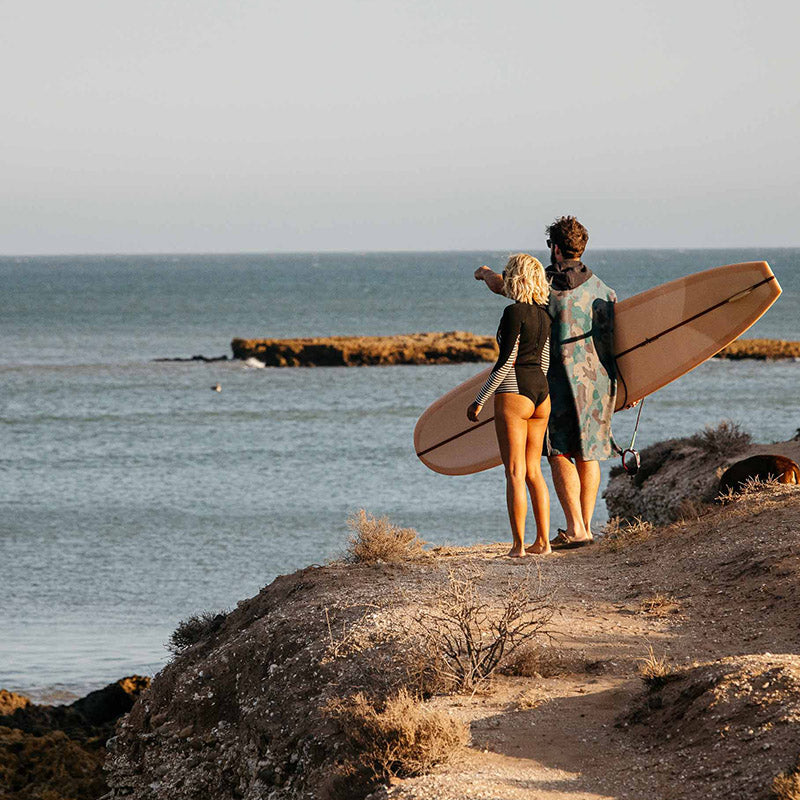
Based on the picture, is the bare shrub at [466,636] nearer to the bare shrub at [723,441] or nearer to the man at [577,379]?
the man at [577,379]

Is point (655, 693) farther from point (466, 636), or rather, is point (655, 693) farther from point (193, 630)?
point (193, 630)

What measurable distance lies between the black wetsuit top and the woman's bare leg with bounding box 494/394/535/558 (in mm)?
70

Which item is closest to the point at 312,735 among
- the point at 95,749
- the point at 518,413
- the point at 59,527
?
the point at 518,413

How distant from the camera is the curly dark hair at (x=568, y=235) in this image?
920 cm

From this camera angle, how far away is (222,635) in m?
8.94

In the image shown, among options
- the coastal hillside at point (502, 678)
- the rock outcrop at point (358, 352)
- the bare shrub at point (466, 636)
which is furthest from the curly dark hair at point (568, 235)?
the rock outcrop at point (358, 352)

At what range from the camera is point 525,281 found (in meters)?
8.71

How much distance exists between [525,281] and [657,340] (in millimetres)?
2171

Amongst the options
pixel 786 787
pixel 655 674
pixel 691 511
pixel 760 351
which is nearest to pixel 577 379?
pixel 691 511

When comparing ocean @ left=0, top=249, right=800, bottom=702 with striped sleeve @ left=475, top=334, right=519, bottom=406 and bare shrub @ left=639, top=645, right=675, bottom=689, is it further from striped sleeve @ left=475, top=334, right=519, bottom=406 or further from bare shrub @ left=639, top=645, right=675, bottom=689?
bare shrub @ left=639, top=645, right=675, bottom=689

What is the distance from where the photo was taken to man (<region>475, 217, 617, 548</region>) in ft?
30.8

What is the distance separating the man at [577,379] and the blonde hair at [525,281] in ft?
1.71

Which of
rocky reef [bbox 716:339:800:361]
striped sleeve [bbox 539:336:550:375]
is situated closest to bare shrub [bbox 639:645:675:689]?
striped sleeve [bbox 539:336:550:375]

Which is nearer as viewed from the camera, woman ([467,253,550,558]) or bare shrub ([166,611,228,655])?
woman ([467,253,550,558])
